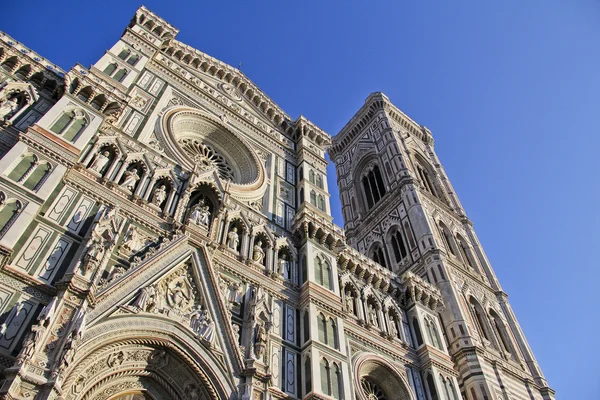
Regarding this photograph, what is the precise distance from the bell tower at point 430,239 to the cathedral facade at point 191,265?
145 mm

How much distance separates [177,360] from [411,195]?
707 inches

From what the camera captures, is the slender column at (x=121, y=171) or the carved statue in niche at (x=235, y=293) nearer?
the carved statue in niche at (x=235, y=293)

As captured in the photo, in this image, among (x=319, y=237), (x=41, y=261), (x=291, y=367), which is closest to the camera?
(x=41, y=261)

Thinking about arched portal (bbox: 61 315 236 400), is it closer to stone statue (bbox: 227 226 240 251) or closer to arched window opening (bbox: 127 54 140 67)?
stone statue (bbox: 227 226 240 251)

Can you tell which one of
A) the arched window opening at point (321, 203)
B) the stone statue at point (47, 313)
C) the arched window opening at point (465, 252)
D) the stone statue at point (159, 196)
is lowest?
the stone statue at point (47, 313)

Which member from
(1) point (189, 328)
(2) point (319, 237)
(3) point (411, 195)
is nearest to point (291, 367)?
(1) point (189, 328)

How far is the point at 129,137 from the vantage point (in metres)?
12.9

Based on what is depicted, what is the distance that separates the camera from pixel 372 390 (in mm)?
12953

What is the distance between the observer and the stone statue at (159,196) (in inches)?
466

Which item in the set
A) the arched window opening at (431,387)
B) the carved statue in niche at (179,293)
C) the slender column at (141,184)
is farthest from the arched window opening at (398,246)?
the carved statue in niche at (179,293)

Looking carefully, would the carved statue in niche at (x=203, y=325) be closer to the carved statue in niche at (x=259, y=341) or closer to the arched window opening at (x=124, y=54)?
the carved statue in niche at (x=259, y=341)

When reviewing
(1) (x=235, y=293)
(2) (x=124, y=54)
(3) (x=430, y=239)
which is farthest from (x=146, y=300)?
(3) (x=430, y=239)

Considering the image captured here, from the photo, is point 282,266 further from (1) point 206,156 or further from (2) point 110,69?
(2) point 110,69

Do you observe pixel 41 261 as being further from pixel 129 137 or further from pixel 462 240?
pixel 462 240
